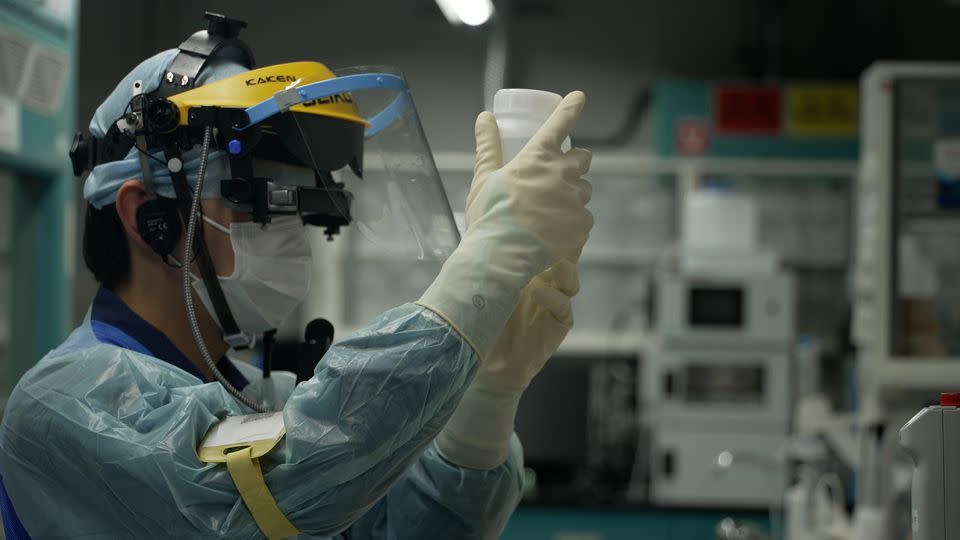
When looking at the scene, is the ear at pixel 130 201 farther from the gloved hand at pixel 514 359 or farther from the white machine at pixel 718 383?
the white machine at pixel 718 383

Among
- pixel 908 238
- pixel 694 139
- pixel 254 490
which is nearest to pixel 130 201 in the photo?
pixel 254 490

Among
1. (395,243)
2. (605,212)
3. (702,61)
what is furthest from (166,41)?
(702,61)

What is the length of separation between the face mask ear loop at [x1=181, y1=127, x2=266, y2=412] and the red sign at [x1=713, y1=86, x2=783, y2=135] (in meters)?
4.72

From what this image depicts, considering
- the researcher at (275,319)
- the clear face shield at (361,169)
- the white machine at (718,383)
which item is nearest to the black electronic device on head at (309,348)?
the researcher at (275,319)

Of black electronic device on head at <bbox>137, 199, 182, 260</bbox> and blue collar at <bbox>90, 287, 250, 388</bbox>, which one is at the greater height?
black electronic device on head at <bbox>137, 199, 182, 260</bbox>

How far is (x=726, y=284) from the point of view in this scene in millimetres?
4797

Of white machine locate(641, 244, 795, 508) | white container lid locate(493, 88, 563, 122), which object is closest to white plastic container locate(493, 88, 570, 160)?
white container lid locate(493, 88, 563, 122)

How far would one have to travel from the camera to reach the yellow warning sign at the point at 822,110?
575cm

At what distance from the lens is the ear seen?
1.41 m

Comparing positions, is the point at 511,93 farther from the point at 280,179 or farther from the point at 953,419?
the point at 953,419

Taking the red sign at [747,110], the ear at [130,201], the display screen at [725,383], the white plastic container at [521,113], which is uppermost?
the red sign at [747,110]

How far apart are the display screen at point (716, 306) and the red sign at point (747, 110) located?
4.30ft

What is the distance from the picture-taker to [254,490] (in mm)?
1170

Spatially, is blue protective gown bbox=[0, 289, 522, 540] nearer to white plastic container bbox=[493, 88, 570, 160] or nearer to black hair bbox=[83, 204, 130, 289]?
black hair bbox=[83, 204, 130, 289]
